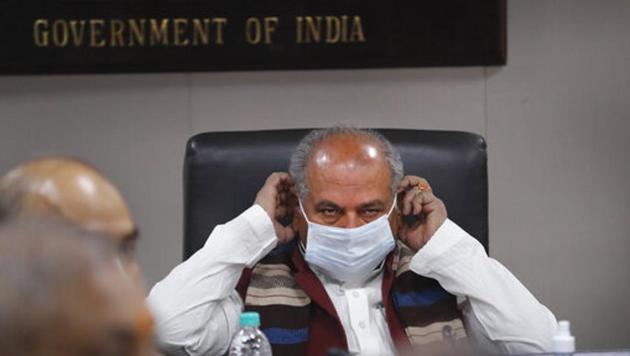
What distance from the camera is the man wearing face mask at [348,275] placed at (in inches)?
99.9

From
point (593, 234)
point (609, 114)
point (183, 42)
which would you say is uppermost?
point (183, 42)

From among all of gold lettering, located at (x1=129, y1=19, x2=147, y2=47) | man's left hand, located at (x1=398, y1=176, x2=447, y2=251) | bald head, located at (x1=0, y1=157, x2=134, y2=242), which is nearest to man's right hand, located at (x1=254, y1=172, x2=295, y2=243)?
man's left hand, located at (x1=398, y1=176, x2=447, y2=251)

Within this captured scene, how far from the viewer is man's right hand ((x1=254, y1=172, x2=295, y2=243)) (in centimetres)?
260

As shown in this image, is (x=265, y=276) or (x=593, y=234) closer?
(x=265, y=276)

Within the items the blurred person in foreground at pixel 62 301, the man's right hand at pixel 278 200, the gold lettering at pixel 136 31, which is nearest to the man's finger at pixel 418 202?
the man's right hand at pixel 278 200

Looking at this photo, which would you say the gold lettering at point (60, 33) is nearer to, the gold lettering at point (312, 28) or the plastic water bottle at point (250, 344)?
the gold lettering at point (312, 28)

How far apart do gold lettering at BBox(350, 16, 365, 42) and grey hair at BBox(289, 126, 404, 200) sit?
1230 mm

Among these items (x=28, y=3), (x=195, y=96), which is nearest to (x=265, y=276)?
(x=195, y=96)

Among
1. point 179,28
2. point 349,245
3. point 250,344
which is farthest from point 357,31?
point 250,344

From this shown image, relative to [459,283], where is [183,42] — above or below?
above

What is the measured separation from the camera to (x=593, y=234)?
402 centimetres

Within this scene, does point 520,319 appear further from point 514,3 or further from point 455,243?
point 514,3

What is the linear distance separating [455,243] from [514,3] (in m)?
1.60

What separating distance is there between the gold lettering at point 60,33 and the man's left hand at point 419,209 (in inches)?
64.5
